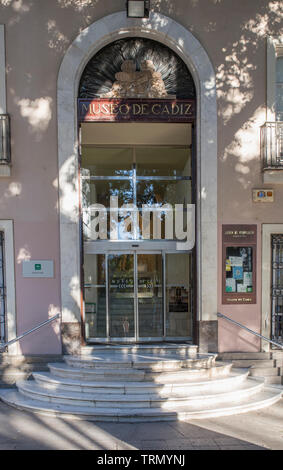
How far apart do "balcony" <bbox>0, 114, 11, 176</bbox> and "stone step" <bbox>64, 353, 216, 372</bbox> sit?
3993mm

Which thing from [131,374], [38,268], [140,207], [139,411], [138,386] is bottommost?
[139,411]

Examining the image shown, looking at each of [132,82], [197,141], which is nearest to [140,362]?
[197,141]

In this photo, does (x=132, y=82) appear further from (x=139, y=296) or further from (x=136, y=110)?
(x=139, y=296)

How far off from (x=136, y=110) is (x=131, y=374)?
17.4 ft

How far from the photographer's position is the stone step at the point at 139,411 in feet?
17.3

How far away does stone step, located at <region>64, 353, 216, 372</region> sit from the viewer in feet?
20.2

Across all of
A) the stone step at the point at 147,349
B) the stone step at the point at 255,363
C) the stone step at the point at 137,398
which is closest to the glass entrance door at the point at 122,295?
the stone step at the point at 147,349

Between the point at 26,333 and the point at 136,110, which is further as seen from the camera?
the point at 136,110

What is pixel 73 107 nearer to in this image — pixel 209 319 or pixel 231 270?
pixel 231 270

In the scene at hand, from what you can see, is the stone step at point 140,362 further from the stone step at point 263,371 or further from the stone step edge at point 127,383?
the stone step at point 263,371

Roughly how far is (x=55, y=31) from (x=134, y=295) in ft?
19.2

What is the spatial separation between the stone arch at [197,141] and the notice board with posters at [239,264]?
0.83 feet

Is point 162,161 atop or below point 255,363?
atop

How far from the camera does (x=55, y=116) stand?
21.6ft
